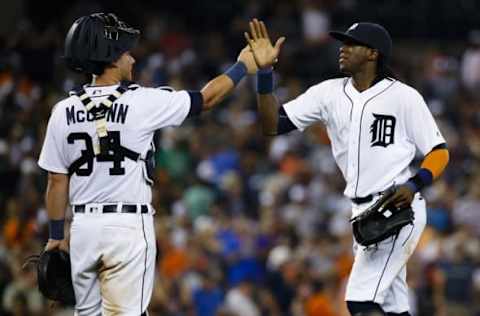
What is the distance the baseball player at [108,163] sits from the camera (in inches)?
255

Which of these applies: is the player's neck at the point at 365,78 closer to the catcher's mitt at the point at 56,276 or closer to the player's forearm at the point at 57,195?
the player's forearm at the point at 57,195

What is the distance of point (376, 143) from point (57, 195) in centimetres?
177

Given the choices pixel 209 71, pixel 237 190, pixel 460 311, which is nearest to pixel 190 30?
pixel 209 71

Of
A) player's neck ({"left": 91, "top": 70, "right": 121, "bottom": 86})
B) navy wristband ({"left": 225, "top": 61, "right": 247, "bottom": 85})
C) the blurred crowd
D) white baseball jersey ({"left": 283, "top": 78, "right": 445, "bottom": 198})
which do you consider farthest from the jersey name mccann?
the blurred crowd

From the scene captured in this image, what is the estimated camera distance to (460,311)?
37.0 ft

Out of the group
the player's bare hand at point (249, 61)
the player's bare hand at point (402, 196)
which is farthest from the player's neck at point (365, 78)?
the player's bare hand at point (402, 196)

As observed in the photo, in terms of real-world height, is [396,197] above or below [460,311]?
above

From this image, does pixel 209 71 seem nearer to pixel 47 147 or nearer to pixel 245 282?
pixel 245 282

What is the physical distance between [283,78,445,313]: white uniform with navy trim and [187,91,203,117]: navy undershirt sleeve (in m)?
0.83

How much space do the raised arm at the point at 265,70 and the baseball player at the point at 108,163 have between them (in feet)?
1.87

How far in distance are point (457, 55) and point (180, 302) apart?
19.7ft

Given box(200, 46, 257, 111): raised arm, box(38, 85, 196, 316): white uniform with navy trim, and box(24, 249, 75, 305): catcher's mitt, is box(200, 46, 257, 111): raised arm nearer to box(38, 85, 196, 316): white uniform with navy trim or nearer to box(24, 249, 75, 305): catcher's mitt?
box(38, 85, 196, 316): white uniform with navy trim

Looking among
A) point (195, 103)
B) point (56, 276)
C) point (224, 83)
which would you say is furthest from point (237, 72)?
point (56, 276)

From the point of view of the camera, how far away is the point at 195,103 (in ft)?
21.8
